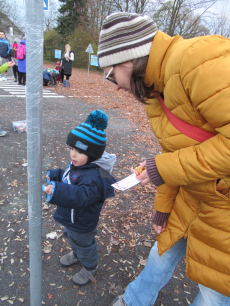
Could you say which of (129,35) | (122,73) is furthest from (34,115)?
(129,35)

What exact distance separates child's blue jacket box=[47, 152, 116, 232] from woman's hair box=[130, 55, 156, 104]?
2.57 ft

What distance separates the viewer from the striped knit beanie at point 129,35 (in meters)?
1.19

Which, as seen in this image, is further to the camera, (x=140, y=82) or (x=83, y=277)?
(x=83, y=277)

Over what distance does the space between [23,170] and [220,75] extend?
373 cm

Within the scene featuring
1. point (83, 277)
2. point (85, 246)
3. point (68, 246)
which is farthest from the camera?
point (68, 246)

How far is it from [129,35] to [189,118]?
0.56 meters

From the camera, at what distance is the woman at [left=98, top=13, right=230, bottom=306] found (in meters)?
0.99

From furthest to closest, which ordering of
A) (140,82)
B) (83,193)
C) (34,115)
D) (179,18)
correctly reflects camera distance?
(179,18)
(83,193)
(140,82)
(34,115)

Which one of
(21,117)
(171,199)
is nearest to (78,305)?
(171,199)

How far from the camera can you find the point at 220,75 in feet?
3.08

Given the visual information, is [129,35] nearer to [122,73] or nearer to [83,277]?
[122,73]

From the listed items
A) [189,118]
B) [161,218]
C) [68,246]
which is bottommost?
[68,246]

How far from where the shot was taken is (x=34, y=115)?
1.13 meters

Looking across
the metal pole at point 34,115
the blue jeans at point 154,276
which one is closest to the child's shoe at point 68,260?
the blue jeans at point 154,276
